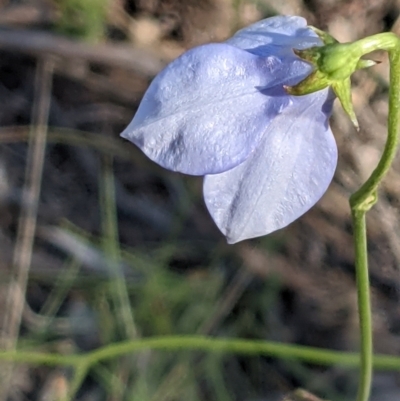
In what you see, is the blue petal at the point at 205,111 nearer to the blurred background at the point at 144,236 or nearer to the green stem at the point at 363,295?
the green stem at the point at 363,295

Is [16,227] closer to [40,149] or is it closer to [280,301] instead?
[40,149]

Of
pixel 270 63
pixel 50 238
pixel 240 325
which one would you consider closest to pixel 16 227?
pixel 50 238

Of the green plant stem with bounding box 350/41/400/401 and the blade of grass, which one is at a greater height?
the blade of grass

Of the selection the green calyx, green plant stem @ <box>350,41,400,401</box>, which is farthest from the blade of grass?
the green calyx

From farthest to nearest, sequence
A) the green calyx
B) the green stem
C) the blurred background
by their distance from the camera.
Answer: the blurred background < the green stem < the green calyx

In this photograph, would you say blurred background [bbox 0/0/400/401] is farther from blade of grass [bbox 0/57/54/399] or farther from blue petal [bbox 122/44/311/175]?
blue petal [bbox 122/44/311/175]

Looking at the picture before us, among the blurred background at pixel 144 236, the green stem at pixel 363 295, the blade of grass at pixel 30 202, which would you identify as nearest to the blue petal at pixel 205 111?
the green stem at pixel 363 295

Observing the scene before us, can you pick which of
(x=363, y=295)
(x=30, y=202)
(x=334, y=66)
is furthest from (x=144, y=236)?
(x=334, y=66)
